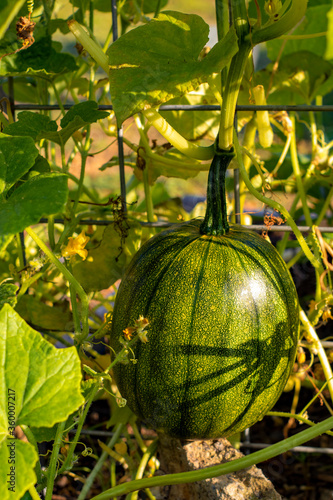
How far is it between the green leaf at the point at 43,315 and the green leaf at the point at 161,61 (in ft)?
1.41

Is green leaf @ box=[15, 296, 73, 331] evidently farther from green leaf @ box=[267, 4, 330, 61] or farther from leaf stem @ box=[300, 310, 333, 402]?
green leaf @ box=[267, 4, 330, 61]

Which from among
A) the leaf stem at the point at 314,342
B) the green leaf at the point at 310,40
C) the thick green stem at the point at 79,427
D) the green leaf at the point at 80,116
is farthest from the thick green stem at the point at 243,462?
the green leaf at the point at 310,40

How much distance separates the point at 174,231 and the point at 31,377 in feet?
1.11

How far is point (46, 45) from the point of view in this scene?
2.67 feet

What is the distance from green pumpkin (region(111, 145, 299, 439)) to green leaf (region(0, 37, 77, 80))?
307 millimetres

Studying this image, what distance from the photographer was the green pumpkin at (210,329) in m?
0.66

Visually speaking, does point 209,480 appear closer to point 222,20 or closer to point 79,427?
point 79,427

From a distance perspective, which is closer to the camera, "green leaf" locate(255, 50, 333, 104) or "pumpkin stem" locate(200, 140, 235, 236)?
"pumpkin stem" locate(200, 140, 235, 236)

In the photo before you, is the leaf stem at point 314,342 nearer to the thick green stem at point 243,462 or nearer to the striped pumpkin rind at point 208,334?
the striped pumpkin rind at point 208,334

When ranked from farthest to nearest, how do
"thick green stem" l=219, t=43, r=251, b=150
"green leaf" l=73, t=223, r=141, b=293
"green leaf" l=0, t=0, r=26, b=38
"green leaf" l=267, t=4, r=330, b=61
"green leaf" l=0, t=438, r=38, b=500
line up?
1. "green leaf" l=267, t=4, r=330, b=61
2. "green leaf" l=73, t=223, r=141, b=293
3. "thick green stem" l=219, t=43, r=251, b=150
4. "green leaf" l=0, t=0, r=26, b=38
5. "green leaf" l=0, t=438, r=38, b=500

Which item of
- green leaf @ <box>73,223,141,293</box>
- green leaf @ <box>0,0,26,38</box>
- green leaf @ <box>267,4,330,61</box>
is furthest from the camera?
green leaf @ <box>267,4,330,61</box>

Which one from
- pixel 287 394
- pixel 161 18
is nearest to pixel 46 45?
pixel 161 18

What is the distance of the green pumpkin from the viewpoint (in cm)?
66

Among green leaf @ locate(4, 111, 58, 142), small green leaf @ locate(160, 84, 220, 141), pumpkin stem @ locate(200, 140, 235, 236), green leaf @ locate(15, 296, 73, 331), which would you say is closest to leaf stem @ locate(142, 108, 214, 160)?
pumpkin stem @ locate(200, 140, 235, 236)
